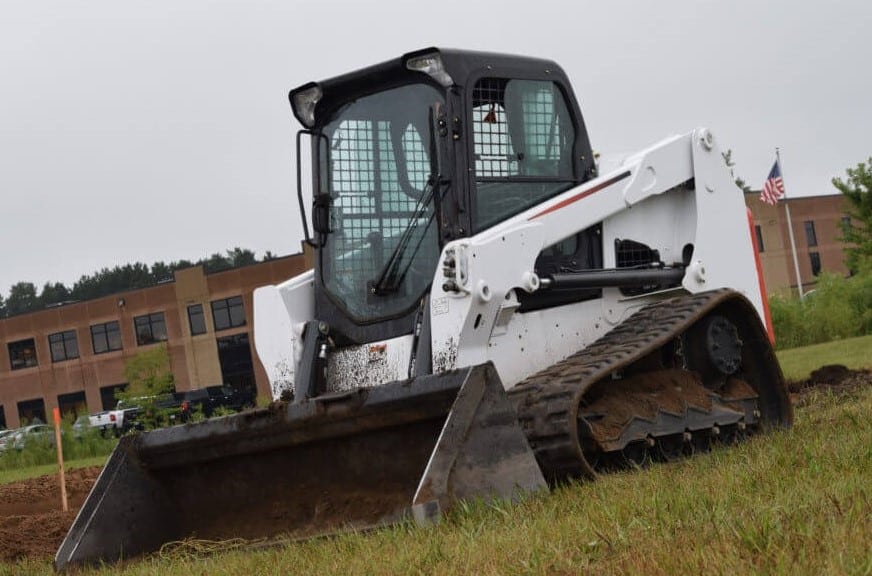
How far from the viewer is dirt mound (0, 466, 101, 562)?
8.84 meters

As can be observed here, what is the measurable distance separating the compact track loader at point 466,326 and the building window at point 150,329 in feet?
205

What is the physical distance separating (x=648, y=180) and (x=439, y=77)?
5.59 feet

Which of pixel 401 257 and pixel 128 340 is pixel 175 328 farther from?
pixel 401 257

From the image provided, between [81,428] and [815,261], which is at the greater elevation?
[815,261]

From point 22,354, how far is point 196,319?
13850mm

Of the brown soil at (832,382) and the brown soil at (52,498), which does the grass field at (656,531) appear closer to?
the brown soil at (52,498)

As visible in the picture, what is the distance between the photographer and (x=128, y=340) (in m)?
70.7

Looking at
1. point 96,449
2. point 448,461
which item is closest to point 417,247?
point 448,461

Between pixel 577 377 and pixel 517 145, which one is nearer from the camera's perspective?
pixel 577 377

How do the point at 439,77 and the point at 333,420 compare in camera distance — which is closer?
the point at 333,420

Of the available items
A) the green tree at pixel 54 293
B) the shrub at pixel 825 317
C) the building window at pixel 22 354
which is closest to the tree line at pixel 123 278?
the green tree at pixel 54 293

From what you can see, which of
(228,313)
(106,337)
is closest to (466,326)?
(228,313)

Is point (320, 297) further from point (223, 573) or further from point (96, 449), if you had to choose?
point (96, 449)

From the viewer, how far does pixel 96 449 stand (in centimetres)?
2597
